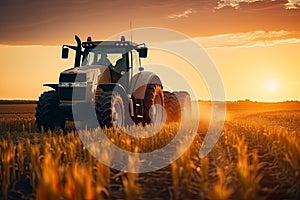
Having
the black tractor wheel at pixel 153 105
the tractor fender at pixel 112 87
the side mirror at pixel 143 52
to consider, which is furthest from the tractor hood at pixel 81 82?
the black tractor wheel at pixel 153 105

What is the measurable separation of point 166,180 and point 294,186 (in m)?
1.65

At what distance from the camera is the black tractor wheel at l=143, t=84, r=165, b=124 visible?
16.2 meters

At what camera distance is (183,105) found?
70.5 feet

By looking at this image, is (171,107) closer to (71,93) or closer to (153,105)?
(153,105)

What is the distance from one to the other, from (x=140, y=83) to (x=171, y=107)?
160 inches

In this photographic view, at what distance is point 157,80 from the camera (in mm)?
17781

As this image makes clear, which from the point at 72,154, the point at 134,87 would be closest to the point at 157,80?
the point at 134,87

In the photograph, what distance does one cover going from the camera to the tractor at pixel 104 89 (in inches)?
554

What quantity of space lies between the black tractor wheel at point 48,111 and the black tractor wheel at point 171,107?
18.7 ft

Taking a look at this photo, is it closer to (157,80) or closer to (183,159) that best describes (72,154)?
(183,159)

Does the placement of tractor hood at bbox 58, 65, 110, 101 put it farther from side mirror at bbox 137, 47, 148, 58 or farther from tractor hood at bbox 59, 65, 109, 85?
side mirror at bbox 137, 47, 148, 58

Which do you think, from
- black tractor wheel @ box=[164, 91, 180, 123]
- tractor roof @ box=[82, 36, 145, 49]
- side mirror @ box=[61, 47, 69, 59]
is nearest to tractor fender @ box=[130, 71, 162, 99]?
tractor roof @ box=[82, 36, 145, 49]

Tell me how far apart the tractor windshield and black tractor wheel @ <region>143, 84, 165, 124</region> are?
1.72 metres

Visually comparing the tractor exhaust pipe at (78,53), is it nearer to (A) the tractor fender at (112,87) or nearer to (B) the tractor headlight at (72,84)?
(B) the tractor headlight at (72,84)
